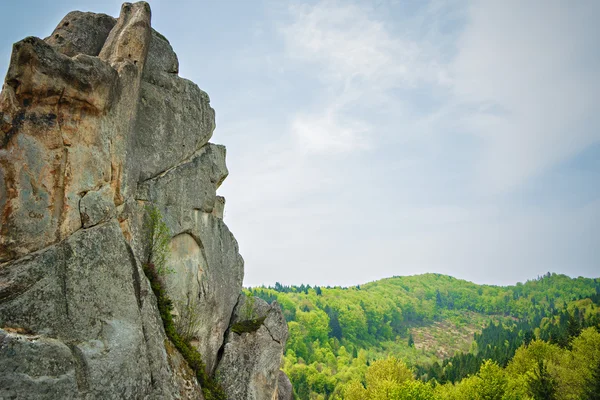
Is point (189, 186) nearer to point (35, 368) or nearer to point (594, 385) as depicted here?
point (35, 368)

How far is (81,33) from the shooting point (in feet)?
61.5

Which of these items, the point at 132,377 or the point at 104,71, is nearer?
the point at 132,377

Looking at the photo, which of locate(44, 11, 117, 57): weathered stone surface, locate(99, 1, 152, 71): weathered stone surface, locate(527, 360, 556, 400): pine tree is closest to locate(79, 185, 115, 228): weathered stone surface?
locate(99, 1, 152, 71): weathered stone surface

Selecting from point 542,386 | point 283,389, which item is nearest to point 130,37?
point 283,389

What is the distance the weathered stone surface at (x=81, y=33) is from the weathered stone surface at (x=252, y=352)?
14.5 metres

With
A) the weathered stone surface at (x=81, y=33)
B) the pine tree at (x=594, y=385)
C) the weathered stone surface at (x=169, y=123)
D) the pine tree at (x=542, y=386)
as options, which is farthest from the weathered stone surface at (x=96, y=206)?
the pine tree at (x=542, y=386)

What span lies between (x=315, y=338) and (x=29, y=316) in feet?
483

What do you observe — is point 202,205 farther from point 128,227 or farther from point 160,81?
point 160,81

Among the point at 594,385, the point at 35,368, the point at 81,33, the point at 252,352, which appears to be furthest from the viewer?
the point at 594,385

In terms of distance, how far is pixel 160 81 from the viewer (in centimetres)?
2073

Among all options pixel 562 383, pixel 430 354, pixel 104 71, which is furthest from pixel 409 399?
pixel 430 354

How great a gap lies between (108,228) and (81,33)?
980cm

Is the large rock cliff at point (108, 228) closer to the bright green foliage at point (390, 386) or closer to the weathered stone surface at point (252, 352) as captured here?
the weathered stone surface at point (252, 352)

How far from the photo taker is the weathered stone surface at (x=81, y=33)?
18.2 m
